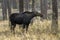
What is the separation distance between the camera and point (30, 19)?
12.7 metres

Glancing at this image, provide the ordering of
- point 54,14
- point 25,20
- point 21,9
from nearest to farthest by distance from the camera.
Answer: point 54,14 → point 25,20 → point 21,9

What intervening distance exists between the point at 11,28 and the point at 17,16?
86 cm

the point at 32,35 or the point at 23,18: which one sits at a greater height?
the point at 23,18

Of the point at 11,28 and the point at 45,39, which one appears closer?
the point at 45,39

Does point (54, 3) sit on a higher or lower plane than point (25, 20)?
higher

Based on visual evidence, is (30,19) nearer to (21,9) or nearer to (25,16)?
(25,16)

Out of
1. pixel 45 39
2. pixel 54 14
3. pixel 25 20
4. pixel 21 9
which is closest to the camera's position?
pixel 45 39

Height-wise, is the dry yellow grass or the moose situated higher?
the moose

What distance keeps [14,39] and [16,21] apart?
4027mm

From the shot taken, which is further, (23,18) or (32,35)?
(23,18)

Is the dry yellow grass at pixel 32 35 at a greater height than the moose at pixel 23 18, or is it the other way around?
the moose at pixel 23 18

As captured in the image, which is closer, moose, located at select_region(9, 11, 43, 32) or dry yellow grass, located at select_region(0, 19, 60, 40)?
dry yellow grass, located at select_region(0, 19, 60, 40)

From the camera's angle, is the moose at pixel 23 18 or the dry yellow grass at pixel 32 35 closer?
the dry yellow grass at pixel 32 35

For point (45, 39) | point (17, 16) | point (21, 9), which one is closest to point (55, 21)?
point (17, 16)
